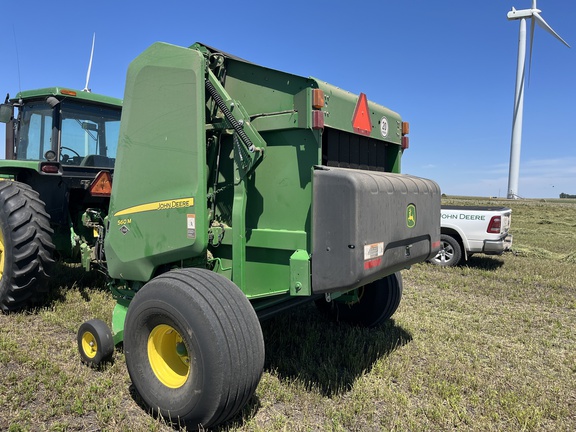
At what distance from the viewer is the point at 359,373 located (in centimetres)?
356

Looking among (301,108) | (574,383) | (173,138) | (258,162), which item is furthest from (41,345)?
(574,383)

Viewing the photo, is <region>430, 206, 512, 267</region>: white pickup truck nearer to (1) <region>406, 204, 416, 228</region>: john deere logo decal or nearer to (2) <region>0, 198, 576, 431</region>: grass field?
(2) <region>0, 198, 576, 431</region>: grass field

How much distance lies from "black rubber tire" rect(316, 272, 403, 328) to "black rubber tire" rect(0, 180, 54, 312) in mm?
3057

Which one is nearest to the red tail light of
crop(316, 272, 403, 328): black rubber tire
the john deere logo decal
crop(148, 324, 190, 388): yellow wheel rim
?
crop(316, 272, 403, 328): black rubber tire

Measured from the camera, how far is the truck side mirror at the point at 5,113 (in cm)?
550

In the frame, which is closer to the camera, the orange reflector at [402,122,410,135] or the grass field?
the grass field

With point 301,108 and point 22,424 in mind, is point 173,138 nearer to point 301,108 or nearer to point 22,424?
point 301,108

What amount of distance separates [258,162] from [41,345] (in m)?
2.58

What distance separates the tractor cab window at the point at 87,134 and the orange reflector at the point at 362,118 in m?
3.15

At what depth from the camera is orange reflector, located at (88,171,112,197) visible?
15.3 ft

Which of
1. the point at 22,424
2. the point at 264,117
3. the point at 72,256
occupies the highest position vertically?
the point at 264,117

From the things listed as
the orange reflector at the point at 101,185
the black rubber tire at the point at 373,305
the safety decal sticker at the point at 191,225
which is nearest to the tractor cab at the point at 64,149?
the orange reflector at the point at 101,185

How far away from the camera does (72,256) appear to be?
5148 millimetres

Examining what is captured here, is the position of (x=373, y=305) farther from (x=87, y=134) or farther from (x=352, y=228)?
(x=87, y=134)
